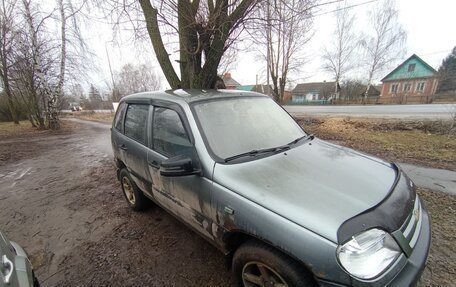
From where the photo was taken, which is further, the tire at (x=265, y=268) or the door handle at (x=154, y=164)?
the door handle at (x=154, y=164)

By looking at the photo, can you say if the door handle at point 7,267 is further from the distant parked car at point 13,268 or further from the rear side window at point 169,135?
the rear side window at point 169,135

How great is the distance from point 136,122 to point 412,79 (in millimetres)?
48901

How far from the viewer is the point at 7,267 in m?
1.44

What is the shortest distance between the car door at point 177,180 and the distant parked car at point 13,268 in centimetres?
127

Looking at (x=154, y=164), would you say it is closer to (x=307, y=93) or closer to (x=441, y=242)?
(x=441, y=242)

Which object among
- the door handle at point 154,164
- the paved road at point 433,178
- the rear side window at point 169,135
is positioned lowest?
the paved road at point 433,178

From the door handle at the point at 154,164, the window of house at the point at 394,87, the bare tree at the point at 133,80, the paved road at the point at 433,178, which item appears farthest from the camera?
the bare tree at the point at 133,80

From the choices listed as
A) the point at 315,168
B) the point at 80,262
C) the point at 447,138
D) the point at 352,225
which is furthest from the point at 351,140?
the point at 80,262

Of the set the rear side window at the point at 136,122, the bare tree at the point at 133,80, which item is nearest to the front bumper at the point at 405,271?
the rear side window at the point at 136,122

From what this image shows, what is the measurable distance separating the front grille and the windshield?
48.7 inches

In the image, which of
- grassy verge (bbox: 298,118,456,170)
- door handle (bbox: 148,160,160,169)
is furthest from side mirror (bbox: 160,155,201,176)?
grassy verge (bbox: 298,118,456,170)

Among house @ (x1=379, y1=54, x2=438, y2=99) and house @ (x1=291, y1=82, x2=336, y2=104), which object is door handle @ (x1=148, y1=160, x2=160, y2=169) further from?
house @ (x1=291, y1=82, x2=336, y2=104)

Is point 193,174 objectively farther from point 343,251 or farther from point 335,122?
point 335,122

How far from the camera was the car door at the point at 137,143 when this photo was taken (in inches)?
115
